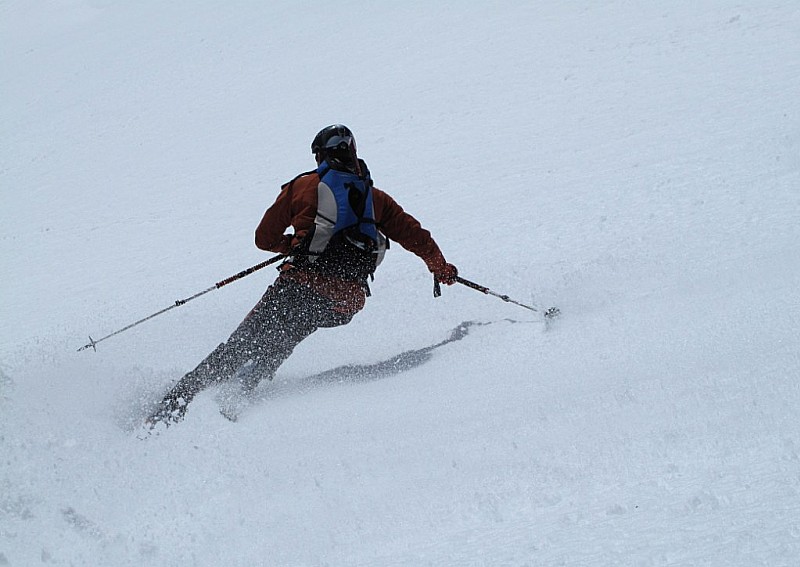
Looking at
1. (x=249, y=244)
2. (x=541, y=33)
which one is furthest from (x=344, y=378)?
Result: (x=541, y=33)

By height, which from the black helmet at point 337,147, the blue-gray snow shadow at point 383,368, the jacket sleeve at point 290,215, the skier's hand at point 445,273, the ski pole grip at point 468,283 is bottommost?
the blue-gray snow shadow at point 383,368

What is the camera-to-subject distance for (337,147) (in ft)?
13.9

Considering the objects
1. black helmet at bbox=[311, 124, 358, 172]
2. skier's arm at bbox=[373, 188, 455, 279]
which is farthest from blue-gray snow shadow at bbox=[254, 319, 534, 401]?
black helmet at bbox=[311, 124, 358, 172]

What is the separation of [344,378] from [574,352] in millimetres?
1687

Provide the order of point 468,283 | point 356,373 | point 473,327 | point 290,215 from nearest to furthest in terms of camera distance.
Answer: point 290,215 < point 468,283 < point 356,373 < point 473,327

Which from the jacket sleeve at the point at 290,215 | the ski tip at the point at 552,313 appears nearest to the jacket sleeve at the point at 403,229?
the jacket sleeve at the point at 290,215

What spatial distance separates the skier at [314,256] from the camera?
430 cm

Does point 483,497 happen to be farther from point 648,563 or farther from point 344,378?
point 344,378

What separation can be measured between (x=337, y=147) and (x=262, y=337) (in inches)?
53.5

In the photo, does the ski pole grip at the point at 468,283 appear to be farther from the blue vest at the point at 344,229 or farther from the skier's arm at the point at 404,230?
the blue vest at the point at 344,229

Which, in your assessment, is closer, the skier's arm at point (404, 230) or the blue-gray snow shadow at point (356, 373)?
the skier's arm at point (404, 230)

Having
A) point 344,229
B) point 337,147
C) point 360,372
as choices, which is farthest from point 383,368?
point 337,147

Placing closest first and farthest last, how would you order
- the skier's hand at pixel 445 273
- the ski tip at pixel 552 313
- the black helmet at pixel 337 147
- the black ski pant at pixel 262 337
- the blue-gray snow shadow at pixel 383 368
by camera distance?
the black helmet at pixel 337 147
the black ski pant at pixel 262 337
the skier's hand at pixel 445 273
the blue-gray snow shadow at pixel 383 368
the ski tip at pixel 552 313

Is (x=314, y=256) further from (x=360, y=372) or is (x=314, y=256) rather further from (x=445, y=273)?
(x=360, y=372)
